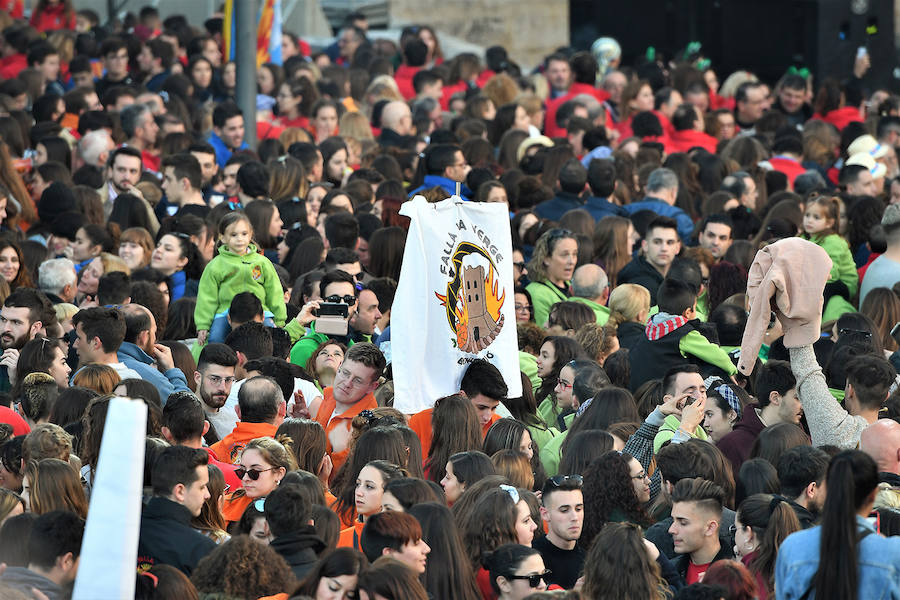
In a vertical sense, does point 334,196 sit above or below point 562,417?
above

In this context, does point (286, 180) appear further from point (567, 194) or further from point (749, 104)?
point (749, 104)

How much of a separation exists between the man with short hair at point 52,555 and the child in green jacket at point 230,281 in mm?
4168

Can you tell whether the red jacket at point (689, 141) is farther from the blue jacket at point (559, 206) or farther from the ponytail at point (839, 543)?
the ponytail at point (839, 543)

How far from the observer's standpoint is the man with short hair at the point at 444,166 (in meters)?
12.4

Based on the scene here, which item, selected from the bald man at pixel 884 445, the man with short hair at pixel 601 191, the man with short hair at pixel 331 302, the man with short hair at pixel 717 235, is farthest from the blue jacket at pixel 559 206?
the bald man at pixel 884 445

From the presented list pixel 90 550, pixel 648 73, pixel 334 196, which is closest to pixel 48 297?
pixel 334 196

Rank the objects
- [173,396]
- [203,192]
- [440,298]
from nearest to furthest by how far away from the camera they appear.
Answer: [173,396] → [440,298] → [203,192]

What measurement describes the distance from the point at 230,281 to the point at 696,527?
436 centimetres

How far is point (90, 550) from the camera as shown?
4113mm

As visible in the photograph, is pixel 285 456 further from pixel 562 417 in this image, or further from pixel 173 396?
pixel 562 417

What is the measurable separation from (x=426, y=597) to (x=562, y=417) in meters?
3.40

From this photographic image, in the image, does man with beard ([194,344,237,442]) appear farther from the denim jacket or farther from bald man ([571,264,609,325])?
the denim jacket

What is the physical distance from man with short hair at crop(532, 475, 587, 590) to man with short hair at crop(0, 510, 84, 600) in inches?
72.9

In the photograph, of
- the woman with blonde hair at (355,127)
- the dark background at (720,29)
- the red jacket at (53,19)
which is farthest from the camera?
the dark background at (720,29)
